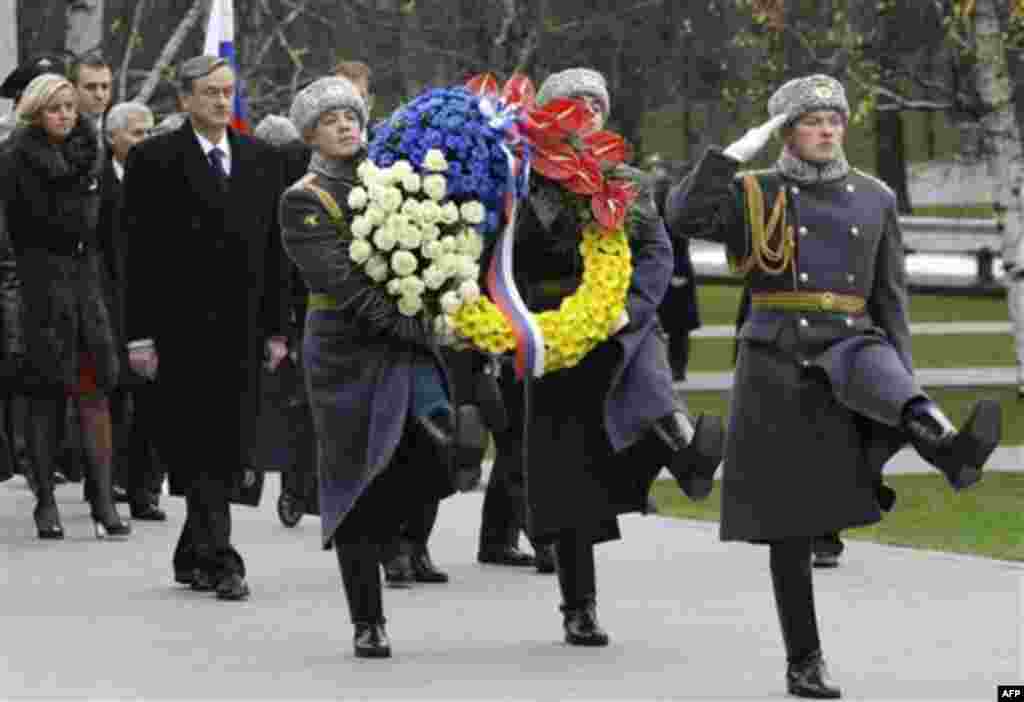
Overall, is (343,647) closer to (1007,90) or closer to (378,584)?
(378,584)

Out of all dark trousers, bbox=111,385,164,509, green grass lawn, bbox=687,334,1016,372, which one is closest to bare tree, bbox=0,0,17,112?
dark trousers, bbox=111,385,164,509

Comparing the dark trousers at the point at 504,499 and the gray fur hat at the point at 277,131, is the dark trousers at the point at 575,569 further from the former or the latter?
the gray fur hat at the point at 277,131

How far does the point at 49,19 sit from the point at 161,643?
19.5m

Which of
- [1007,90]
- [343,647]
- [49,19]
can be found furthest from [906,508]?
[49,19]

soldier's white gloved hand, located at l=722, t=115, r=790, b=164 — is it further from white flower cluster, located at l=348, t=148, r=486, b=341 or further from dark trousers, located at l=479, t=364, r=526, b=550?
dark trousers, located at l=479, t=364, r=526, b=550

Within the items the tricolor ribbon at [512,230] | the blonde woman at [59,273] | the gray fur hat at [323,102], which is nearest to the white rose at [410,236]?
the tricolor ribbon at [512,230]

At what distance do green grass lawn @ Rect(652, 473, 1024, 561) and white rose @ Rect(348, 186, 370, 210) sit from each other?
3.96 meters

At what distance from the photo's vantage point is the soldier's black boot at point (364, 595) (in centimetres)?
1036

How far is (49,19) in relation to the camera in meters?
29.6

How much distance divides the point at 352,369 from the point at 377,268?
401 millimetres

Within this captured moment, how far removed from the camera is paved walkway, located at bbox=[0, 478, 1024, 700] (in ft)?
31.9

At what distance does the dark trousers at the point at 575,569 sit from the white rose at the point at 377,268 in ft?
3.70

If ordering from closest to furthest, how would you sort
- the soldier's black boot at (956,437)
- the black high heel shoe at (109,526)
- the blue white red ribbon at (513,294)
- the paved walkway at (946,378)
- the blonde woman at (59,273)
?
the soldier's black boot at (956,437)
the blue white red ribbon at (513,294)
the blonde woman at (59,273)
the black high heel shoe at (109,526)
the paved walkway at (946,378)

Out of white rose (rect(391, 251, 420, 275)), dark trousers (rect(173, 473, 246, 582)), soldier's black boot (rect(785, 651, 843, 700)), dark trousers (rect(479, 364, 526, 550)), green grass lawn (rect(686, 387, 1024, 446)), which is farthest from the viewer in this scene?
green grass lawn (rect(686, 387, 1024, 446))
